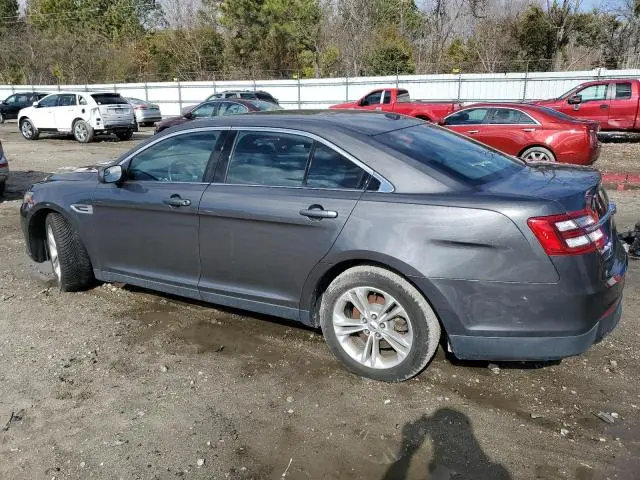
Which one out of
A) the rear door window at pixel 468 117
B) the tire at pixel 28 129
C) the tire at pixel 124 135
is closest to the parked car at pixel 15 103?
→ the tire at pixel 28 129

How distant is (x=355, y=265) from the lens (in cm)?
351

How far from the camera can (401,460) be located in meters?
2.88

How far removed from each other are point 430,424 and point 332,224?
4.18 feet

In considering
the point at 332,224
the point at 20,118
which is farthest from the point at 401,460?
the point at 20,118

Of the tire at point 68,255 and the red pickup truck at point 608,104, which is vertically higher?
the red pickup truck at point 608,104

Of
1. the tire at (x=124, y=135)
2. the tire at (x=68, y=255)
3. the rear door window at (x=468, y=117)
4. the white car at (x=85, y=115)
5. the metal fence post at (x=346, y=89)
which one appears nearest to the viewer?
the tire at (x=68, y=255)

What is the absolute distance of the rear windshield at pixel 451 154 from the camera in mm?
3455

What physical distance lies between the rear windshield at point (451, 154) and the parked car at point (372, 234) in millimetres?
16

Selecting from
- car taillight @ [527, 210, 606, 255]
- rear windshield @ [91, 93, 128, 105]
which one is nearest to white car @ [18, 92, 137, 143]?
rear windshield @ [91, 93, 128, 105]

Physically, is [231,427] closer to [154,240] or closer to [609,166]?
[154,240]

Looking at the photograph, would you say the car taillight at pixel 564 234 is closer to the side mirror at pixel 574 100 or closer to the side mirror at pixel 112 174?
the side mirror at pixel 112 174

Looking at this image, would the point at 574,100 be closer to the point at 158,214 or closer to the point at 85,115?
the point at 85,115

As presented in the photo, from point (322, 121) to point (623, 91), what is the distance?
15604mm

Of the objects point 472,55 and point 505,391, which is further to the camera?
point 472,55
